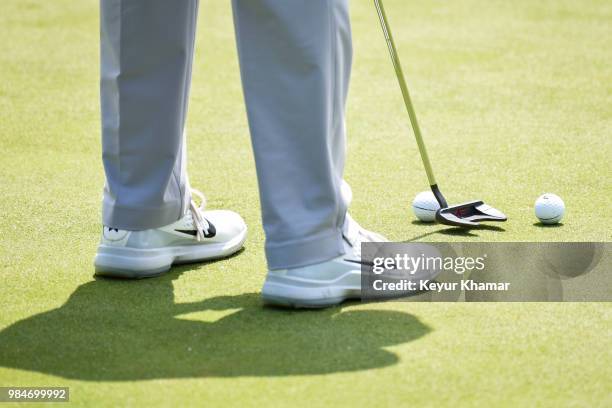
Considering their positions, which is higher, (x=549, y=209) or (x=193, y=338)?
(x=549, y=209)

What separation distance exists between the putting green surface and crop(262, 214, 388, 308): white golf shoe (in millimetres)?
32

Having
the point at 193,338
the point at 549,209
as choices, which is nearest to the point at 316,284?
the point at 193,338

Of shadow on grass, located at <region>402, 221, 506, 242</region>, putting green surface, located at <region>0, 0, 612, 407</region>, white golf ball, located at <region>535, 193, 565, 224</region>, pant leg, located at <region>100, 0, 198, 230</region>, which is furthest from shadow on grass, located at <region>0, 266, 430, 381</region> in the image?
white golf ball, located at <region>535, 193, 565, 224</region>

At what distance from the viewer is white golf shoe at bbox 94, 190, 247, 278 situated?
2572 millimetres

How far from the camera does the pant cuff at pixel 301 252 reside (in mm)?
2316

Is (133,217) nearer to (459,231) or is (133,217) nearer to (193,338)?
(193,338)

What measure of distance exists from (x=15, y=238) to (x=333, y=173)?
102 centimetres

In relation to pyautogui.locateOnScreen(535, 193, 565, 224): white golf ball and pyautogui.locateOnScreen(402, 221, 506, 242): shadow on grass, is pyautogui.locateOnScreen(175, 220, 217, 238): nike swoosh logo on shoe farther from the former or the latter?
pyautogui.locateOnScreen(535, 193, 565, 224): white golf ball

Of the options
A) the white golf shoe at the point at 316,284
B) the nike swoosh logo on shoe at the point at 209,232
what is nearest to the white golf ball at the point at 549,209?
the white golf shoe at the point at 316,284

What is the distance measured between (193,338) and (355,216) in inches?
37.2

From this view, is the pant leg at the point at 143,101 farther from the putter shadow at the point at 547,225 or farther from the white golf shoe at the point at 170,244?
the putter shadow at the point at 547,225

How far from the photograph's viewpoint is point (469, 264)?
2.58 meters

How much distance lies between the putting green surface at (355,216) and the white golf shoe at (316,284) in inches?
1.3

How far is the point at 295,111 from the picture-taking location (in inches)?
89.1
